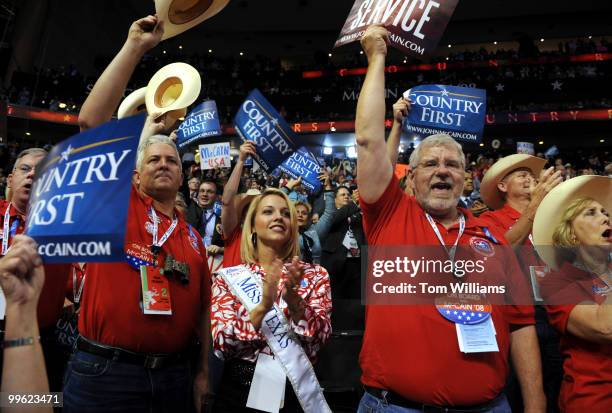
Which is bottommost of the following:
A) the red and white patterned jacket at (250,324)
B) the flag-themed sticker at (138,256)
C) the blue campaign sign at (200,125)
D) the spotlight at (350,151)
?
the red and white patterned jacket at (250,324)

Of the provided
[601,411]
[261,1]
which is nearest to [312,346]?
[601,411]

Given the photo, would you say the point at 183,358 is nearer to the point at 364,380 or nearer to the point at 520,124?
the point at 364,380

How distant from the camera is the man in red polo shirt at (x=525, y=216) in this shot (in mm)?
2371

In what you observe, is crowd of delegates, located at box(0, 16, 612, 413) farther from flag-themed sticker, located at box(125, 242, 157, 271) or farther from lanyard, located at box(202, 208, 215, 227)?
lanyard, located at box(202, 208, 215, 227)

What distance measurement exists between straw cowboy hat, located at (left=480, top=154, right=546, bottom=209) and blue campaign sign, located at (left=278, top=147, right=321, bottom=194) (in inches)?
69.2

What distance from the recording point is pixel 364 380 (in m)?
1.83

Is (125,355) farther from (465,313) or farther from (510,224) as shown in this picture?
(510,224)

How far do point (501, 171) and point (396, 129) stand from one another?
0.96 metres

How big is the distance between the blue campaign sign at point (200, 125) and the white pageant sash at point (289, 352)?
10.9 ft

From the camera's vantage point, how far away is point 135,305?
192 cm

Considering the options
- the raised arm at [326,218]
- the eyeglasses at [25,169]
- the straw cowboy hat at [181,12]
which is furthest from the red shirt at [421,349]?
the raised arm at [326,218]

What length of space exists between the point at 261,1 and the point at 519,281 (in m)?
23.1

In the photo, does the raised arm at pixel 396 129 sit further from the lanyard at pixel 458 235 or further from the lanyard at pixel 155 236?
the lanyard at pixel 155 236

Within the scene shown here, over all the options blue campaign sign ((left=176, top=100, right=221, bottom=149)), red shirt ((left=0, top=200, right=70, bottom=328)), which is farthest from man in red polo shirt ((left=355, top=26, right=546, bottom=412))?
blue campaign sign ((left=176, top=100, right=221, bottom=149))
